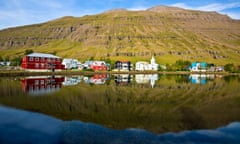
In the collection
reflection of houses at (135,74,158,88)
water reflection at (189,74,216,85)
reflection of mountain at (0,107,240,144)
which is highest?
reflection of houses at (135,74,158,88)

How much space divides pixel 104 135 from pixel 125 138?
1.54 metres

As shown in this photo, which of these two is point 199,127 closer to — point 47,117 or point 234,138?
point 234,138

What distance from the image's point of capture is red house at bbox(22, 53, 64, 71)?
98938 millimetres

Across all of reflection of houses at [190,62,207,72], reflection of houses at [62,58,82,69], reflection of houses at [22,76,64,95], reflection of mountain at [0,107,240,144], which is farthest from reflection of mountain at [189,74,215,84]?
reflection of houses at [190,62,207,72]

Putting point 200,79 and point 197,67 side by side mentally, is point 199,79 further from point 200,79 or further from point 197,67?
point 197,67

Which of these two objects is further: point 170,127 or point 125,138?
point 170,127

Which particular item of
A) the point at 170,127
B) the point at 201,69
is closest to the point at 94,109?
the point at 170,127

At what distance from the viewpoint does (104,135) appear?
1600 cm

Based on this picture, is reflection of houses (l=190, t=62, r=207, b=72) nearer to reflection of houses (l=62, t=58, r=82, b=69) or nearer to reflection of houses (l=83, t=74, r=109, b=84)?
reflection of houses (l=62, t=58, r=82, b=69)

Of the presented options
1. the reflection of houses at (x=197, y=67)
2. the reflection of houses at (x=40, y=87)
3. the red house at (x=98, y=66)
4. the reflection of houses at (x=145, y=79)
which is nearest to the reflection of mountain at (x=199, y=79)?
the reflection of houses at (x=145, y=79)

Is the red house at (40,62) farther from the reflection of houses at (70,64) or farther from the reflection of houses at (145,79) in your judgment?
the reflection of houses at (145,79)

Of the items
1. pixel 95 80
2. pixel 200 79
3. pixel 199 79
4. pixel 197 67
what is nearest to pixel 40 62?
pixel 95 80

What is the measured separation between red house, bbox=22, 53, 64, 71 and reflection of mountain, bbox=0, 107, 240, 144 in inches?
3327

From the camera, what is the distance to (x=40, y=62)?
10412 centimetres
